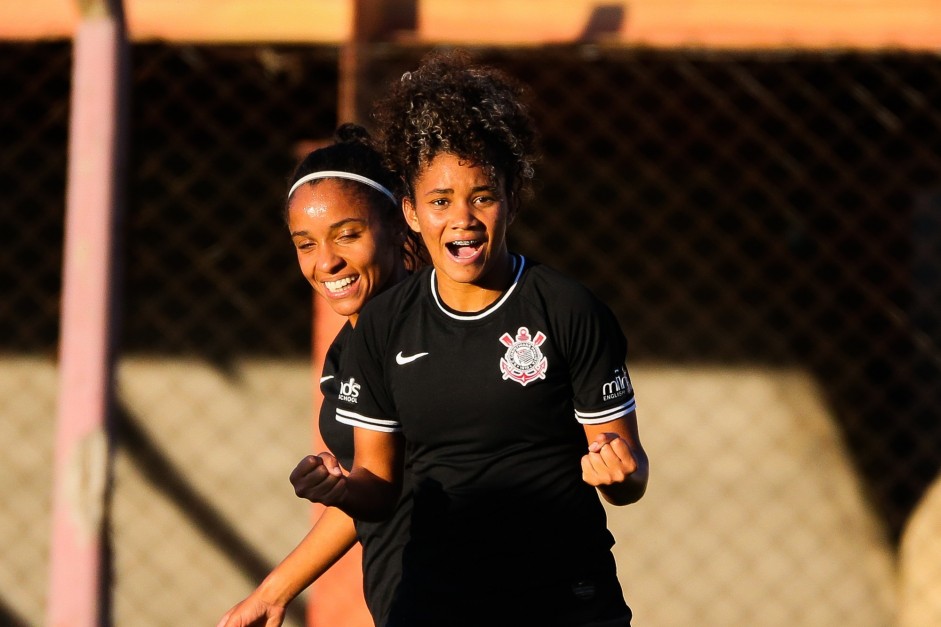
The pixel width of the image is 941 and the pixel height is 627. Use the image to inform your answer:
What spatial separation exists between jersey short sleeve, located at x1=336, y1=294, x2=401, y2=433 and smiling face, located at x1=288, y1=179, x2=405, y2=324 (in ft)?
0.66

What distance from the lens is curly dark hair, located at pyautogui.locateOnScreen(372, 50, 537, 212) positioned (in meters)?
2.32

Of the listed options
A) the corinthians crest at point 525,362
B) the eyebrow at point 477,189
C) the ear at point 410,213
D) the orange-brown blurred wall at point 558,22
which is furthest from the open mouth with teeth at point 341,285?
the orange-brown blurred wall at point 558,22

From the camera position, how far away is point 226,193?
214 inches

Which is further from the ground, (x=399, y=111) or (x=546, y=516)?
(x=399, y=111)

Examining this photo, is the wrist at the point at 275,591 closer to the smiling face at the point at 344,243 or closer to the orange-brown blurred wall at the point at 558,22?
the smiling face at the point at 344,243

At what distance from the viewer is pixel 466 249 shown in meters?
2.26

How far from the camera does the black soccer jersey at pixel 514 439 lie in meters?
2.22

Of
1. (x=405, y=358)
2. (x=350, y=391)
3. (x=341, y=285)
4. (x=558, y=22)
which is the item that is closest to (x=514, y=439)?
(x=405, y=358)

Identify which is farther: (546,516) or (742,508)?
(742,508)

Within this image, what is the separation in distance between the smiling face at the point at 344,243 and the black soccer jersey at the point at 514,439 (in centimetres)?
31

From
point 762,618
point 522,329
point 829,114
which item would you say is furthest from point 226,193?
point 522,329

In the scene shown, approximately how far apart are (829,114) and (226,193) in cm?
257

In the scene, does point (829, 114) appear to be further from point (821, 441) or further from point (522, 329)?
point (522, 329)

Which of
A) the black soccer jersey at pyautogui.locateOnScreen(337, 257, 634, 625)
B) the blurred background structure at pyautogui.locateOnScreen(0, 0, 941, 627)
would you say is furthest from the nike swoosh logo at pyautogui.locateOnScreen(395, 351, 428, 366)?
the blurred background structure at pyautogui.locateOnScreen(0, 0, 941, 627)
